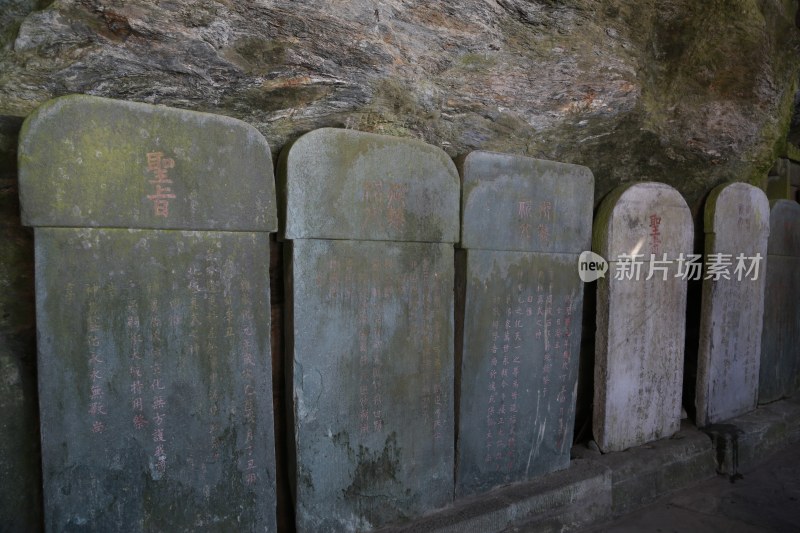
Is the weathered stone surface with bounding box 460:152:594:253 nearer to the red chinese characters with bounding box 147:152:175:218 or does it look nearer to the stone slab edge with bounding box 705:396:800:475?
the red chinese characters with bounding box 147:152:175:218

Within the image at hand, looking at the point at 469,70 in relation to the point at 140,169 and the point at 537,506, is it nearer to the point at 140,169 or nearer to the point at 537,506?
the point at 140,169

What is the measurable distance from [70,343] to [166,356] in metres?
0.30

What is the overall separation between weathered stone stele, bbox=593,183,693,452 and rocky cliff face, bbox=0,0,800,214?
0.29 meters

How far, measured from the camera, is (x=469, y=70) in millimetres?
2656

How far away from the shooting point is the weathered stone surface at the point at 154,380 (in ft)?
5.57

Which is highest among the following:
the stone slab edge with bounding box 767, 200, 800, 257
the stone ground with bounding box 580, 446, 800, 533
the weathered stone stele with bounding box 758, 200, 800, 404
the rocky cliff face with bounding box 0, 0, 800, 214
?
the rocky cliff face with bounding box 0, 0, 800, 214

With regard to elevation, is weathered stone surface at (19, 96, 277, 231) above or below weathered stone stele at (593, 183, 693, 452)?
above

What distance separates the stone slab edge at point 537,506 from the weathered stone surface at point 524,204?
1.26m

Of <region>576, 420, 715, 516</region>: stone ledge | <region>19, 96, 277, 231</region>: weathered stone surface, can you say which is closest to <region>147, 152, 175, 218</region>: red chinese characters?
<region>19, 96, 277, 231</region>: weathered stone surface

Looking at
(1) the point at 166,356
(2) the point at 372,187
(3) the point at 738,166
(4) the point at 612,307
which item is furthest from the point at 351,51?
(3) the point at 738,166

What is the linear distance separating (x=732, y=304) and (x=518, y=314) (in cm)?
216

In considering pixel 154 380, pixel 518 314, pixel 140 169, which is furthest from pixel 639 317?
pixel 140 169

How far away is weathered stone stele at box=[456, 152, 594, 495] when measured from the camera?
103 inches

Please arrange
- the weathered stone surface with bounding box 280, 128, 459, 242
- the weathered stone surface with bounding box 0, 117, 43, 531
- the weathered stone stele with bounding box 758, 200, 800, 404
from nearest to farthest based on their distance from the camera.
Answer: the weathered stone surface with bounding box 0, 117, 43, 531 < the weathered stone surface with bounding box 280, 128, 459, 242 < the weathered stone stele with bounding box 758, 200, 800, 404
